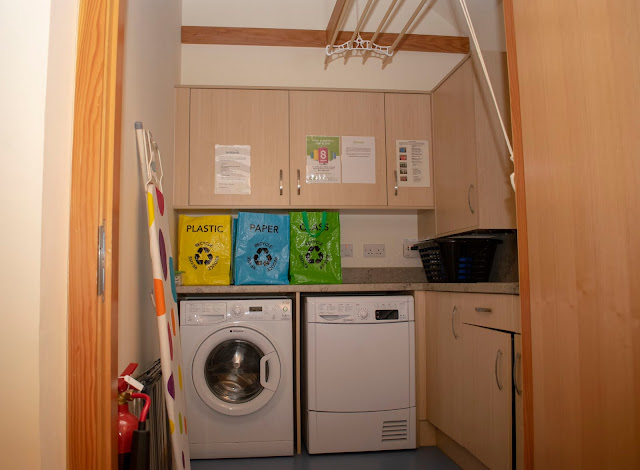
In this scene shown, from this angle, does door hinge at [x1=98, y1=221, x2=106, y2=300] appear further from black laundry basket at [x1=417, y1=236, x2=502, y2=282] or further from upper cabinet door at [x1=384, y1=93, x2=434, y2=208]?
upper cabinet door at [x1=384, y1=93, x2=434, y2=208]

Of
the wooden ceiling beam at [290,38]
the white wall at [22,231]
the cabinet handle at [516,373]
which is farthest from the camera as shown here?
the wooden ceiling beam at [290,38]

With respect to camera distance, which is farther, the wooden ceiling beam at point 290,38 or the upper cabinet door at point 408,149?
the wooden ceiling beam at point 290,38

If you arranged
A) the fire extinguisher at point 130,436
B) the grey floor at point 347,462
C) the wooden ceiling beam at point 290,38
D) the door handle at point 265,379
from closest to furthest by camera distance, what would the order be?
the fire extinguisher at point 130,436 < the grey floor at point 347,462 < the door handle at point 265,379 < the wooden ceiling beam at point 290,38

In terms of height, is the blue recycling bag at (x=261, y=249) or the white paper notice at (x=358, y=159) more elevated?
the white paper notice at (x=358, y=159)

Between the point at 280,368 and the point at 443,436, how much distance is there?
3.09ft

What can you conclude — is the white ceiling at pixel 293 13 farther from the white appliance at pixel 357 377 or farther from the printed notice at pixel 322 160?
the white appliance at pixel 357 377

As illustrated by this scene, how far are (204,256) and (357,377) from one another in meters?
1.14

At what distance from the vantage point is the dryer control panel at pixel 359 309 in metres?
2.78

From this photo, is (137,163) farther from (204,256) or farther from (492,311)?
(492,311)

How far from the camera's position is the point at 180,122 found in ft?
10.3

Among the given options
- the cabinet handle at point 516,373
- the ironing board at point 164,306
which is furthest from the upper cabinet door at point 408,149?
the ironing board at point 164,306

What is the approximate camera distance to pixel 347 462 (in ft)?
8.64

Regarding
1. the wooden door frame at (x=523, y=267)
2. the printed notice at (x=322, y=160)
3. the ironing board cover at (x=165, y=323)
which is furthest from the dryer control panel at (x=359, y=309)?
the wooden door frame at (x=523, y=267)

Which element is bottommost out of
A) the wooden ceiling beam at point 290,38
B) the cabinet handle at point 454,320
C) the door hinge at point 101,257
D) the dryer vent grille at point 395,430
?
the dryer vent grille at point 395,430
